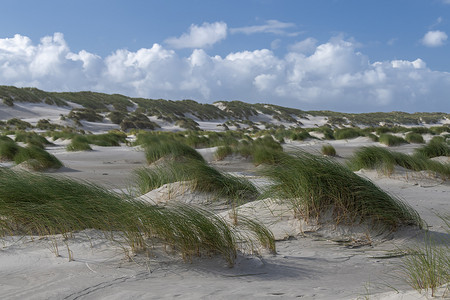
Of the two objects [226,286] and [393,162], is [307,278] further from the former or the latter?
[393,162]

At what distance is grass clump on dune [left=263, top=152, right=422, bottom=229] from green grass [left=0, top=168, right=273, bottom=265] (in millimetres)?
896

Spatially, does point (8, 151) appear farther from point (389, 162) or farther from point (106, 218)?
point (389, 162)

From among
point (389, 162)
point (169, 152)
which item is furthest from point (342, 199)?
point (169, 152)

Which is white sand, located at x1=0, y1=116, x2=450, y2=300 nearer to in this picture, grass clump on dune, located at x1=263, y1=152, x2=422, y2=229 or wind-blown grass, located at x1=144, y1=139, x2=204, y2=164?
grass clump on dune, located at x1=263, y1=152, x2=422, y2=229

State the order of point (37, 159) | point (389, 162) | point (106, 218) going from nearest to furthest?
point (106, 218) → point (389, 162) → point (37, 159)

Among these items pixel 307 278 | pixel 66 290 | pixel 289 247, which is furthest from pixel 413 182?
pixel 66 290

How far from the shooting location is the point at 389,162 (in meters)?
7.39

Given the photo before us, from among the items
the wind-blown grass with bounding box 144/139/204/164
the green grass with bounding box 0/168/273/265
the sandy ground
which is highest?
the wind-blown grass with bounding box 144/139/204/164

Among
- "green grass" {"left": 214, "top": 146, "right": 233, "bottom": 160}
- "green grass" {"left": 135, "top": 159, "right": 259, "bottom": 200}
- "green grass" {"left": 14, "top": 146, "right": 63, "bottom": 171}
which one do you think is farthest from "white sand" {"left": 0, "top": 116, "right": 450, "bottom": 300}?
"green grass" {"left": 214, "top": 146, "right": 233, "bottom": 160}

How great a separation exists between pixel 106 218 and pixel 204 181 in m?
2.05

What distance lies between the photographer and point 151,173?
6.19 metres

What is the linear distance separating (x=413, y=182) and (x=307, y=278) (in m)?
4.77

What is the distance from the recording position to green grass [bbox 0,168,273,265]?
2.99 metres

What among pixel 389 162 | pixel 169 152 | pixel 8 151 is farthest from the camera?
pixel 8 151
